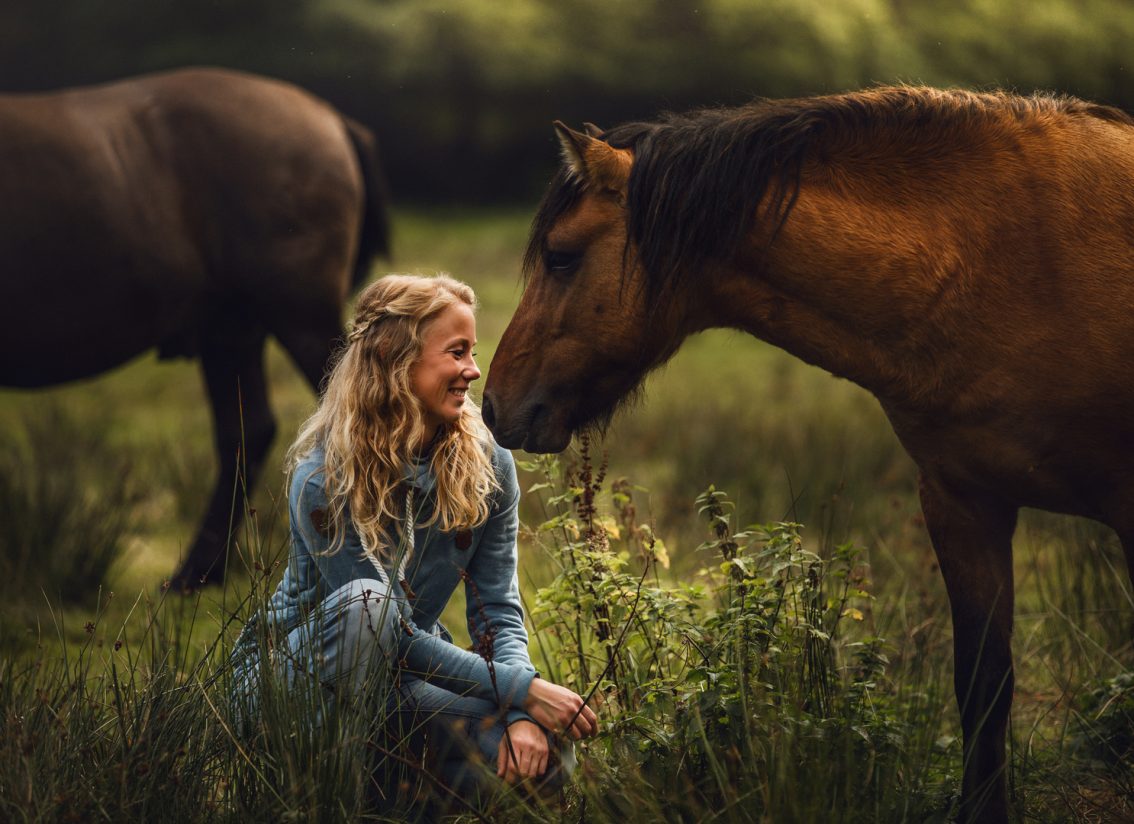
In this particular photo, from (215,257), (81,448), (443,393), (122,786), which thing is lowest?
(81,448)

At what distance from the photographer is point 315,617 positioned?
218cm

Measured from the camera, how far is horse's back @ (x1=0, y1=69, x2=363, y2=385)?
15.3 feet

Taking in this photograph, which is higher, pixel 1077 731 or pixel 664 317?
pixel 664 317

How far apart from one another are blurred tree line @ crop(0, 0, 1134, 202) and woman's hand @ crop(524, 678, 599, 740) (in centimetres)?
1661

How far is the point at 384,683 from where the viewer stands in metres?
2.21

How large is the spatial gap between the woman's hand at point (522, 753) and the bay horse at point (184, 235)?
269 centimetres

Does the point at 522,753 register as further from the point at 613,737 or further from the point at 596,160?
the point at 596,160

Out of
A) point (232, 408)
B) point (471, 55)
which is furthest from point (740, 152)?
point (471, 55)

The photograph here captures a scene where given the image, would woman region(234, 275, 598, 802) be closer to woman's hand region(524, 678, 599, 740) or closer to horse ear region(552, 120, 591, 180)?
woman's hand region(524, 678, 599, 740)

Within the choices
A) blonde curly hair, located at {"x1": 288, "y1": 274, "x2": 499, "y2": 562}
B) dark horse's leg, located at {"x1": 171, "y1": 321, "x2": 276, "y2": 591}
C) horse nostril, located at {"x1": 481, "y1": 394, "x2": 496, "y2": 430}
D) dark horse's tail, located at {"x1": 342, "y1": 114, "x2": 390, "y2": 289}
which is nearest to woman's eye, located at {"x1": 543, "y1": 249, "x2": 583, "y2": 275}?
blonde curly hair, located at {"x1": 288, "y1": 274, "x2": 499, "y2": 562}

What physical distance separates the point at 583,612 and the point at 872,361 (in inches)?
36.3

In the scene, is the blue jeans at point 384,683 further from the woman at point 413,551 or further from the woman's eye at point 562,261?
the woman's eye at point 562,261

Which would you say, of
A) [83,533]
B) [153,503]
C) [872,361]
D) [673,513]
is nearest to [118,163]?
Result: [83,533]

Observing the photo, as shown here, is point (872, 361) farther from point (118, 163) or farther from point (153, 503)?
point (153, 503)
